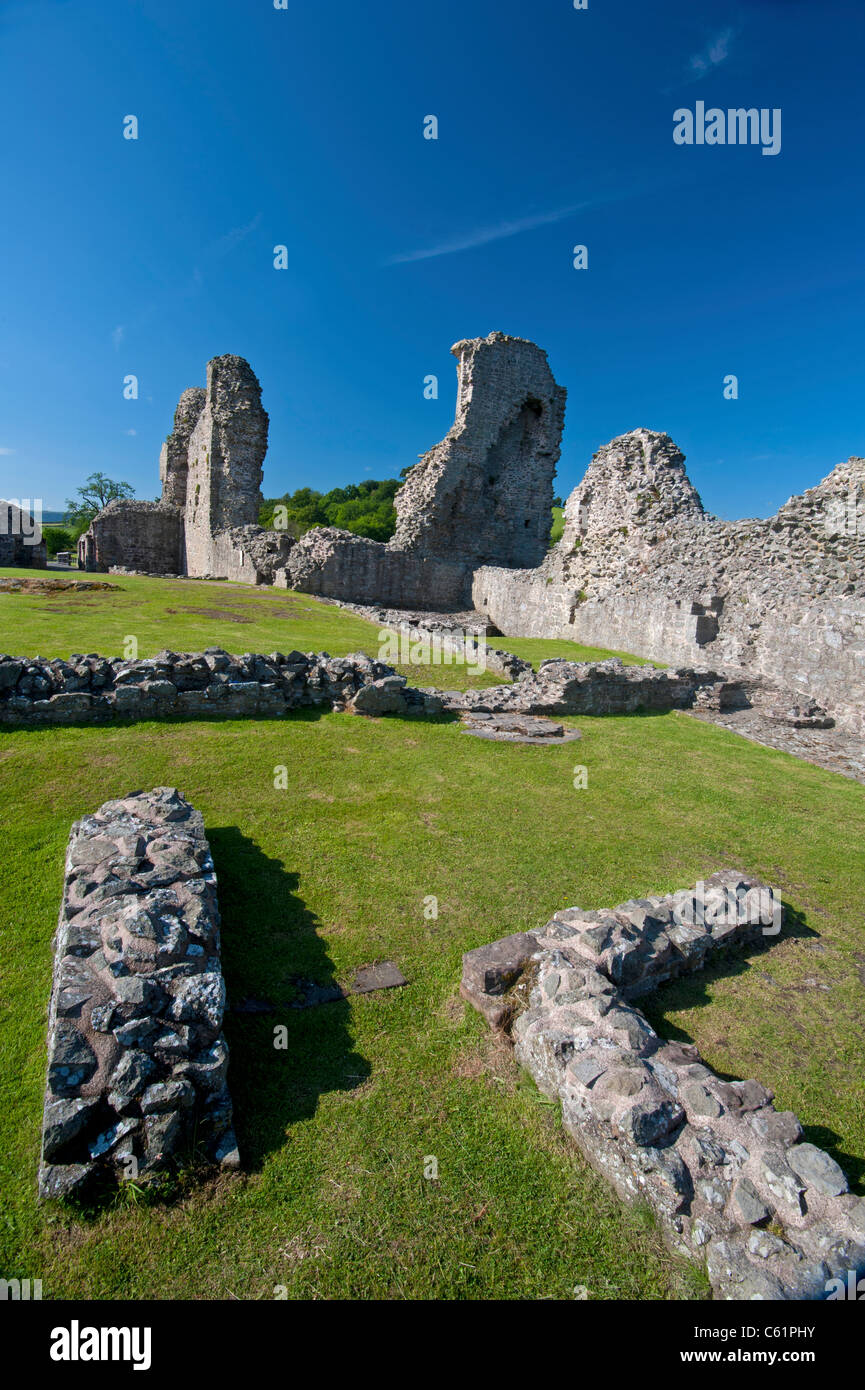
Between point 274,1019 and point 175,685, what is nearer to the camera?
point 274,1019

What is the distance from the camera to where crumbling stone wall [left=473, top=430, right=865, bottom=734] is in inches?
542

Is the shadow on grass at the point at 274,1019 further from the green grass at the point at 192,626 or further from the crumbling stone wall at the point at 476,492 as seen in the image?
the crumbling stone wall at the point at 476,492

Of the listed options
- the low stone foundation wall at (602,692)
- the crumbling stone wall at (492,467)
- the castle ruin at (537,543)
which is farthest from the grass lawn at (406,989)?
the crumbling stone wall at (492,467)

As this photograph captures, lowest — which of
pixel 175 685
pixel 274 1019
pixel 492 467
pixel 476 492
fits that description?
pixel 274 1019

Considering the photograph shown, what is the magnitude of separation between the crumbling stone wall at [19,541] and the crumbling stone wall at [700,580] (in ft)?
83.0

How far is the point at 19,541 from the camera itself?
110 ft

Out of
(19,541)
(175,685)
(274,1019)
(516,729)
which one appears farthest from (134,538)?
(274,1019)

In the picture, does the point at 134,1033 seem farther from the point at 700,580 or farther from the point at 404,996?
the point at 700,580

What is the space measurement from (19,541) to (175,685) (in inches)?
1200

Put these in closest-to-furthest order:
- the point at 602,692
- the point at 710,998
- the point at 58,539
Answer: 1. the point at 710,998
2. the point at 602,692
3. the point at 58,539

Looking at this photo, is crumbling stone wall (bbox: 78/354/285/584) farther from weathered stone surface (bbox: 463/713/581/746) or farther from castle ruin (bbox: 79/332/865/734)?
weathered stone surface (bbox: 463/713/581/746)

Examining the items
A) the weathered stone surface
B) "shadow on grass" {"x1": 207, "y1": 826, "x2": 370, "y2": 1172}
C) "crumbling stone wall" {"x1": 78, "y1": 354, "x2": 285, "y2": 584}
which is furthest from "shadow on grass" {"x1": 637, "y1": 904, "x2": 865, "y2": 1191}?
"crumbling stone wall" {"x1": 78, "y1": 354, "x2": 285, "y2": 584}
